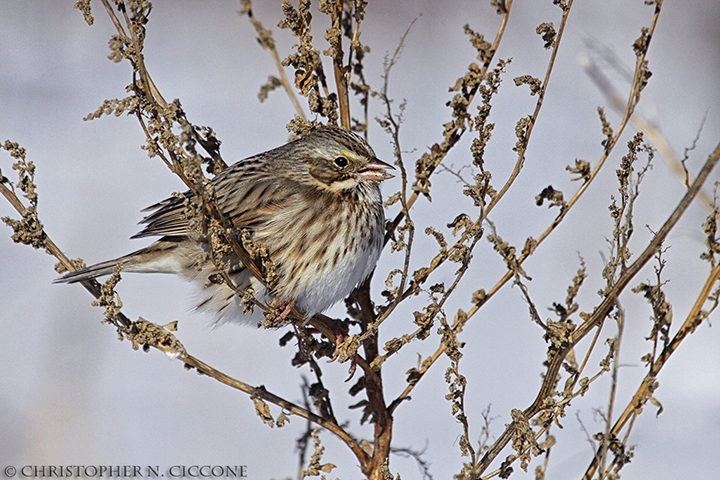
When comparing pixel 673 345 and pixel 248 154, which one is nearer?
pixel 673 345

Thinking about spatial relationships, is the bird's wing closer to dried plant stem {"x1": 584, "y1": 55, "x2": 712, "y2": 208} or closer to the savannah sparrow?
the savannah sparrow

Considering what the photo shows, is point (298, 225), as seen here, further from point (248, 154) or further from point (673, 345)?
point (248, 154)

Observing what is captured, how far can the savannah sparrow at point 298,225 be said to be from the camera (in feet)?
9.89

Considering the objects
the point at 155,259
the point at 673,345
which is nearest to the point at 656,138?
the point at 673,345

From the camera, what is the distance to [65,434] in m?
3.89

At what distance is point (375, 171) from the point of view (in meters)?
3.16

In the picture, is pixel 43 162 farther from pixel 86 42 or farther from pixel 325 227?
pixel 325 227

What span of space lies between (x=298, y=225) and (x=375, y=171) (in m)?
0.32

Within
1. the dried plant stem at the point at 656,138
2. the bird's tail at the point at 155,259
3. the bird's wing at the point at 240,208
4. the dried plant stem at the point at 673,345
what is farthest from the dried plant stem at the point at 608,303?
the bird's tail at the point at 155,259

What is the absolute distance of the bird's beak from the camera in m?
3.14

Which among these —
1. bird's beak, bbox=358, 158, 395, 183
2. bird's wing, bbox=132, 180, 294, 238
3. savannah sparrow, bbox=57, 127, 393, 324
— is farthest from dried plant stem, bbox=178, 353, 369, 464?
bird's beak, bbox=358, 158, 395, 183

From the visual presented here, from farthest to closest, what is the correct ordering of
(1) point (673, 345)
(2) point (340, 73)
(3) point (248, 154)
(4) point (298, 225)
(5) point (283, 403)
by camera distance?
1. (3) point (248, 154)
2. (4) point (298, 225)
3. (2) point (340, 73)
4. (5) point (283, 403)
5. (1) point (673, 345)

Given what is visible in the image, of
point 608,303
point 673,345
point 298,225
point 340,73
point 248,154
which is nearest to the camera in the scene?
point 608,303

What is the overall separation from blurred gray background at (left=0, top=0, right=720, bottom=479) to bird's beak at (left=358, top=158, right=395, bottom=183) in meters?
0.78
